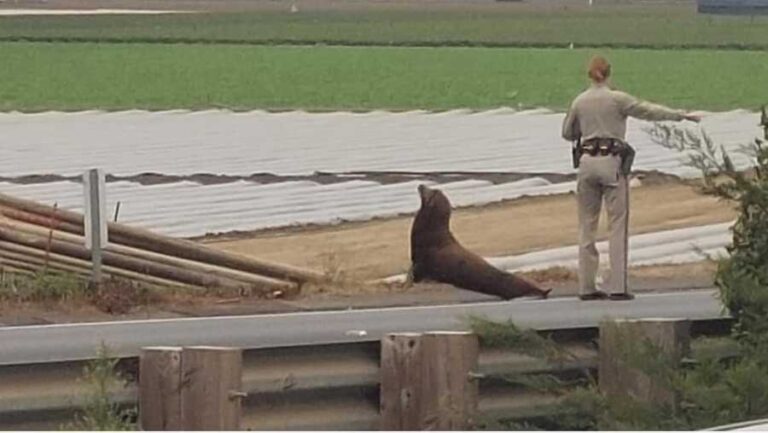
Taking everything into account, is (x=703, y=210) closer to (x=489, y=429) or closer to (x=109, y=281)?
(x=109, y=281)

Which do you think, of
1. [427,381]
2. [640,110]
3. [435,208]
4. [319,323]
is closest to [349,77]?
[435,208]

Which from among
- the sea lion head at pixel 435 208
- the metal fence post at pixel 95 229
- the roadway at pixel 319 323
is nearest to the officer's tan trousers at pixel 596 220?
the roadway at pixel 319 323

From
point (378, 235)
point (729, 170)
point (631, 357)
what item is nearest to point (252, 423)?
point (631, 357)

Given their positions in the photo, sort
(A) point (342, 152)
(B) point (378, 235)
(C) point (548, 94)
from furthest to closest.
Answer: (C) point (548, 94) → (A) point (342, 152) → (B) point (378, 235)

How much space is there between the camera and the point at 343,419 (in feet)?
27.5

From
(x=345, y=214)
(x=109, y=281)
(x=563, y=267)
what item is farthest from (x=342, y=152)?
(x=109, y=281)

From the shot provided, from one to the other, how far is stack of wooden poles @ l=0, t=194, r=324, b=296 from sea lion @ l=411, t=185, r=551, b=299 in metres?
1.25

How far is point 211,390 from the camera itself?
802 cm

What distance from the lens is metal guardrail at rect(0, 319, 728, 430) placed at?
26.2 feet

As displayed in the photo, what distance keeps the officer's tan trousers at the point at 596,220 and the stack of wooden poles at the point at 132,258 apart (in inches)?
108

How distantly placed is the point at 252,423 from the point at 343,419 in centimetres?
37

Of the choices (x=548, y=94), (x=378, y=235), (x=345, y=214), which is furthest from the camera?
(x=548, y=94)

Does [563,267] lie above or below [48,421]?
below

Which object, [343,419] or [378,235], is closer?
[343,419]
